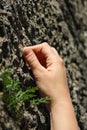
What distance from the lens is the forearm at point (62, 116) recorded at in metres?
2.67

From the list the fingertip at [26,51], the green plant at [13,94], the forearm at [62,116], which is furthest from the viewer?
the fingertip at [26,51]

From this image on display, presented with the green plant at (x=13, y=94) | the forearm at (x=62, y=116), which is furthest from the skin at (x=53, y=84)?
the green plant at (x=13, y=94)

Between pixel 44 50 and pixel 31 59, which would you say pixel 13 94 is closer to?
pixel 31 59

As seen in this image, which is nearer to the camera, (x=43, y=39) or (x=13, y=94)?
(x=13, y=94)

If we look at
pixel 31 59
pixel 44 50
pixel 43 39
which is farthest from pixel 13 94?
pixel 43 39

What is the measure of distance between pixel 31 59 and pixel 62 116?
41cm

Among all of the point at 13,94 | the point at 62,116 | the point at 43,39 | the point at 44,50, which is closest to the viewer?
the point at 13,94

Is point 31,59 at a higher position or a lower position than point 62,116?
higher

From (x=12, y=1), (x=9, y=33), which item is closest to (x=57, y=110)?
(x=9, y=33)

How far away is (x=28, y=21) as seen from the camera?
307 cm

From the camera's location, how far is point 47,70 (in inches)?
109

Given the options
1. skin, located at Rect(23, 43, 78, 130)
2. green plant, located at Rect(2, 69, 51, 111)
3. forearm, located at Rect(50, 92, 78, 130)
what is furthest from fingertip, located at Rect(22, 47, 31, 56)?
forearm, located at Rect(50, 92, 78, 130)

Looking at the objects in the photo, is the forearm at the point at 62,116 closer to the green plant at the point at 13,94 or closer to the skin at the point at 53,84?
the skin at the point at 53,84

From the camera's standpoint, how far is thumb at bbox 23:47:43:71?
2.75m
